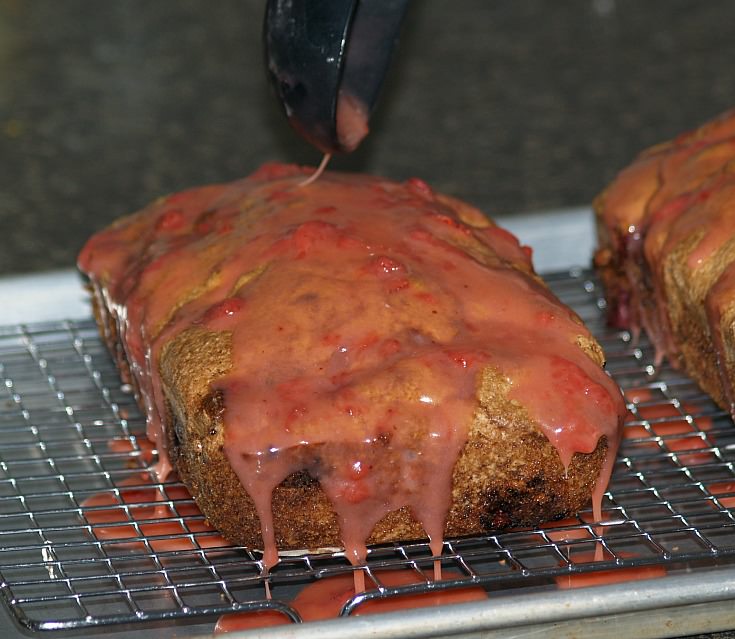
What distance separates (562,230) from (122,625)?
152 cm

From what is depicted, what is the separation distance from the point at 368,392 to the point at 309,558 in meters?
0.29

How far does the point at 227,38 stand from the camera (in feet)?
15.8

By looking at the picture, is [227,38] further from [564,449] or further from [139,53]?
[564,449]

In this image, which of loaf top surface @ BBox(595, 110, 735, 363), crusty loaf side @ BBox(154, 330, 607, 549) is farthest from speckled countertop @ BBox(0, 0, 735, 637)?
crusty loaf side @ BBox(154, 330, 607, 549)

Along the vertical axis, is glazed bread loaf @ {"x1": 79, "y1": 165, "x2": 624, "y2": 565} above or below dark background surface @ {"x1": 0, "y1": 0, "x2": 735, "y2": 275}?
above

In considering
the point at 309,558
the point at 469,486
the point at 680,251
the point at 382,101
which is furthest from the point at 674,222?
the point at 382,101

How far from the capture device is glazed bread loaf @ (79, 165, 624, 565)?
1949mm

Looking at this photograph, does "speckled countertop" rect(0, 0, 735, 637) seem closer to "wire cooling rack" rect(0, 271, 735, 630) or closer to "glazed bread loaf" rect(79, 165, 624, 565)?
"wire cooling rack" rect(0, 271, 735, 630)

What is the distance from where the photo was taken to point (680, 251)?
7.98ft

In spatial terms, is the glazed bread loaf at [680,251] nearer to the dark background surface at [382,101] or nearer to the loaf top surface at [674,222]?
the loaf top surface at [674,222]

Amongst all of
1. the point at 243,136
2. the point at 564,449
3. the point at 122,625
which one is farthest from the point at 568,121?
the point at 122,625

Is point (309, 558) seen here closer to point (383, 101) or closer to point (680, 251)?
point (680, 251)

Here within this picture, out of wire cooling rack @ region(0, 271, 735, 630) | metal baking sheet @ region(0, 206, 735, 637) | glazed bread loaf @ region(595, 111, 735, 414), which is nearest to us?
metal baking sheet @ region(0, 206, 735, 637)

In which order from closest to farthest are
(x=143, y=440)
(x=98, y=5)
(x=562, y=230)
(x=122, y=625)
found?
(x=122, y=625) < (x=143, y=440) < (x=562, y=230) < (x=98, y=5)
